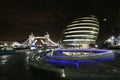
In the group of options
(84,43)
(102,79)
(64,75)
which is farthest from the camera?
(84,43)

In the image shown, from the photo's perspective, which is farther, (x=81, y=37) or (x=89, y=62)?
(x=81, y=37)

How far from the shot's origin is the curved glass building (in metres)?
120

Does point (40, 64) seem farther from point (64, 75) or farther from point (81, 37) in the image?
point (81, 37)

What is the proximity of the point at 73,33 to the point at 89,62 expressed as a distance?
9077 cm

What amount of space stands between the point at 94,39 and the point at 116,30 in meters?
23.4

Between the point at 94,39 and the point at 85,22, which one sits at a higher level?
the point at 85,22

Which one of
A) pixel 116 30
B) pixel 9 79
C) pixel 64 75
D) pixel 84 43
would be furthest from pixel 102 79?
pixel 84 43

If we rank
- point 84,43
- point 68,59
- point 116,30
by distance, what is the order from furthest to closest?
point 84,43
point 116,30
point 68,59

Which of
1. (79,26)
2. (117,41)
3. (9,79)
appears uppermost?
(79,26)

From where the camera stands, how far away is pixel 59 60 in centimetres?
3077

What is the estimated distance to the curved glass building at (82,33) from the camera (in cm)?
11988

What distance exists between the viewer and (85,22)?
12462 cm

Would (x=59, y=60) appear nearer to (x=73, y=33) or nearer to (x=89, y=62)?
(x=89, y=62)

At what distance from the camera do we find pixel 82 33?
12044 centimetres
